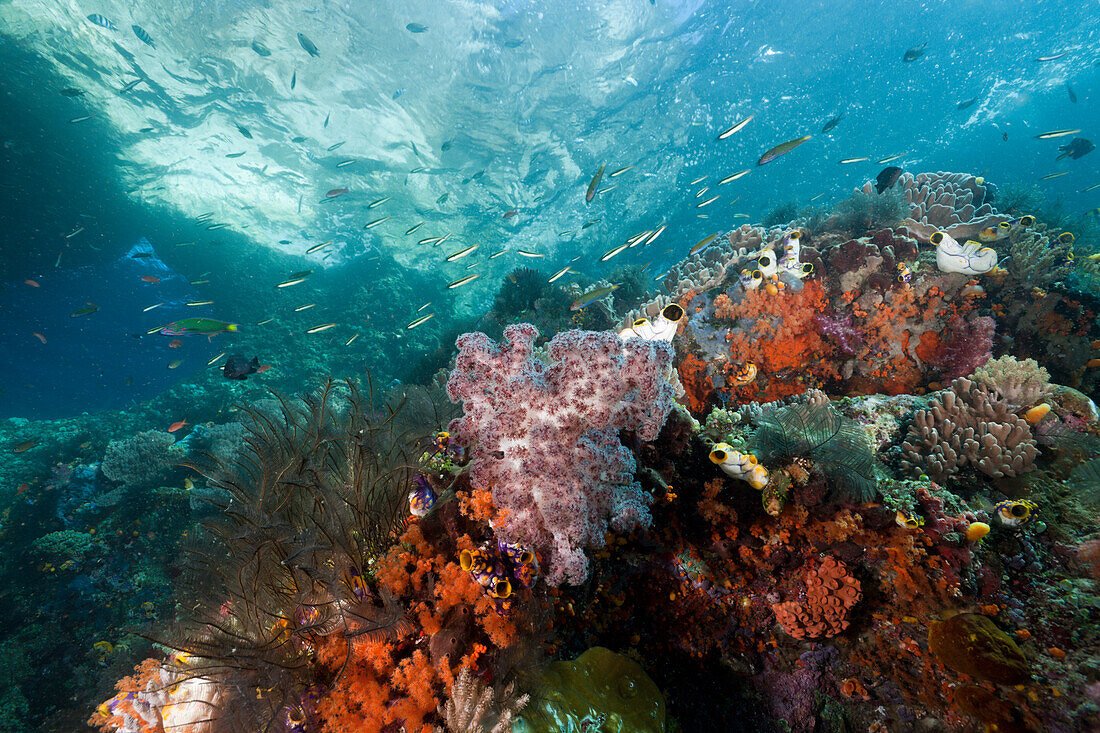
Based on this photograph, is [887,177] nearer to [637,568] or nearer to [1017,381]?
[1017,381]

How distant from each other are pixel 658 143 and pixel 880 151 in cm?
2873

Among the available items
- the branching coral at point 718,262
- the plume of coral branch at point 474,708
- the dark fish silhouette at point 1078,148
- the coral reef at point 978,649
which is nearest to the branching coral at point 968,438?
the coral reef at point 978,649

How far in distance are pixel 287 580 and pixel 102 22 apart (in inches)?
909

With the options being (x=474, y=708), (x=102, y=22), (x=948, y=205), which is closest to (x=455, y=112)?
(x=102, y=22)

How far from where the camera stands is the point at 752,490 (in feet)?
9.52

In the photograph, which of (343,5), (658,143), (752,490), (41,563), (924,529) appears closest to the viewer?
(924,529)

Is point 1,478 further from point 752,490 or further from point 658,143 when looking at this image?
point 658,143

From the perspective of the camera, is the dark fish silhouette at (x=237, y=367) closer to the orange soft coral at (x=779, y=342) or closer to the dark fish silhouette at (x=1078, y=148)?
the orange soft coral at (x=779, y=342)

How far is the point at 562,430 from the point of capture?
2.64 m

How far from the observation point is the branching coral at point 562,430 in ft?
8.29

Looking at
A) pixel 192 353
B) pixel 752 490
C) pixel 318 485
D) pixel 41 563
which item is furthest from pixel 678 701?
pixel 192 353

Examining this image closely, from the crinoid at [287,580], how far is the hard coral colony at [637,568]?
0.02 meters

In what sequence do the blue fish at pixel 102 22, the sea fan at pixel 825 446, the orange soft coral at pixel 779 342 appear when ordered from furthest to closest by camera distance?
the blue fish at pixel 102 22 < the orange soft coral at pixel 779 342 < the sea fan at pixel 825 446

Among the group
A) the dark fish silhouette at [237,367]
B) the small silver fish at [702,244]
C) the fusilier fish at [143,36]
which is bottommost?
the small silver fish at [702,244]
